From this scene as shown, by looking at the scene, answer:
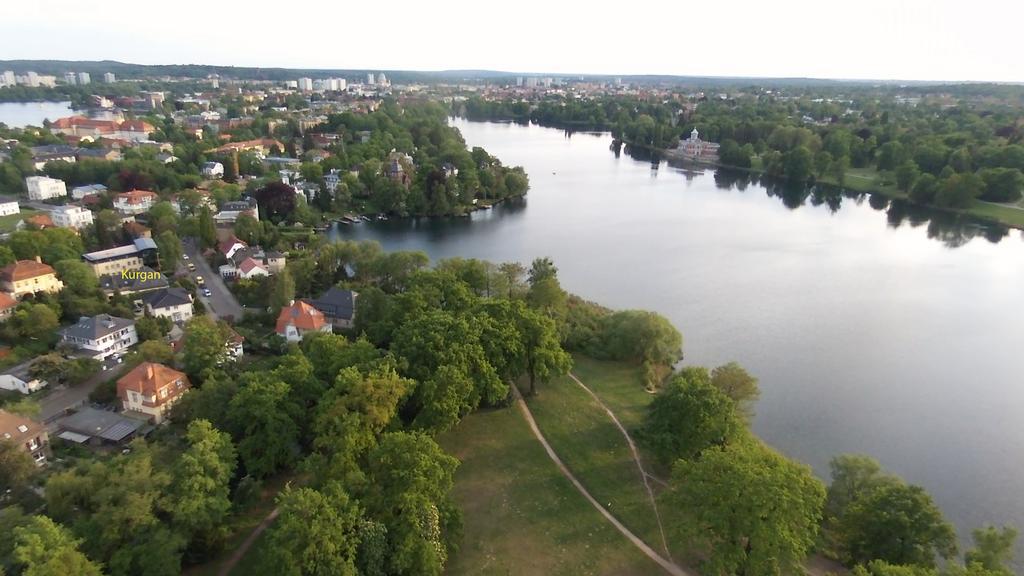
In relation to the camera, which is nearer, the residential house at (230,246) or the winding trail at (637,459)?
the winding trail at (637,459)

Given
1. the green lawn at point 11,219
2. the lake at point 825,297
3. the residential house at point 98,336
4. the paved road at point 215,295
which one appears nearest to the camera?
the lake at point 825,297

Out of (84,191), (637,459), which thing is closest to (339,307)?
(637,459)

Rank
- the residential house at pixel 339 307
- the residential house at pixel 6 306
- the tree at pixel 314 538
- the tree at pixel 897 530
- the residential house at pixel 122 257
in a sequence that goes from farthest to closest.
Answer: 1. the residential house at pixel 122 257
2. the residential house at pixel 339 307
3. the residential house at pixel 6 306
4. the tree at pixel 897 530
5. the tree at pixel 314 538

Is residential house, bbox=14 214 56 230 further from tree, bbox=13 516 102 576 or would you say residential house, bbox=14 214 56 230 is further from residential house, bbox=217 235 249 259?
tree, bbox=13 516 102 576

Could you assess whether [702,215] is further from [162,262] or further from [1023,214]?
[162,262]

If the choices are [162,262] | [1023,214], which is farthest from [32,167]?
[1023,214]

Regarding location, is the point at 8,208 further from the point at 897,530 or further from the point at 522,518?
the point at 897,530

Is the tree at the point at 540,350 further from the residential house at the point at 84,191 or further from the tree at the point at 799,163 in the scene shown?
the tree at the point at 799,163

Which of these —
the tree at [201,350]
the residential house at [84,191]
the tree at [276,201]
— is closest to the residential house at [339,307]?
the tree at [201,350]
